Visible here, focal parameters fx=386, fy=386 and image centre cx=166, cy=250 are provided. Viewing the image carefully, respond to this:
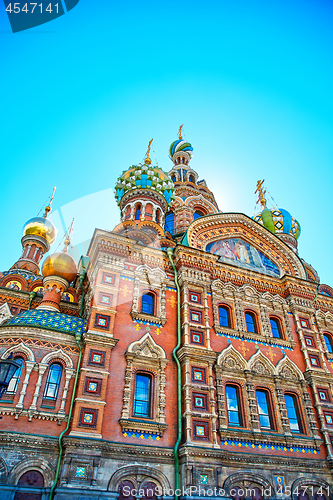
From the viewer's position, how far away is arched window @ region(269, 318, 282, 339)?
1245 centimetres

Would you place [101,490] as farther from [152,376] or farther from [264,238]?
[264,238]

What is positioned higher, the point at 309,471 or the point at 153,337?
the point at 153,337

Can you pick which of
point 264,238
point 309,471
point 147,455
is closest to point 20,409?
point 147,455

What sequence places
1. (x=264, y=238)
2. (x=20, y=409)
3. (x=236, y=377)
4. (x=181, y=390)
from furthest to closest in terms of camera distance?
(x=264, y=238), (x=236, y=377), (x=181, y=390), (x=20, y=409)

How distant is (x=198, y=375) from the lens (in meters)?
9.98

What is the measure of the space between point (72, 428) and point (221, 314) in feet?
18.2

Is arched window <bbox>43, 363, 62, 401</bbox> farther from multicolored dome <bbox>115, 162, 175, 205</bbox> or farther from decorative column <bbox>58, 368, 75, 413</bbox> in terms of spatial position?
multicolored dome <bbox>115, 162, 175, 205</bbox>

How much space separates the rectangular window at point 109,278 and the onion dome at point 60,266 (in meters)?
2.87

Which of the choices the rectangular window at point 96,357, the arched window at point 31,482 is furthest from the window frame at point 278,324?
the arched window at point 31,482

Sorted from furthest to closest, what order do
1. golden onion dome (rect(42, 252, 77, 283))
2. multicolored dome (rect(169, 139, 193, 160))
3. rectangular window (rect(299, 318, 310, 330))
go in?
multicolored dome (rect(169, 139, 193, 160)) → golden onion dome (rect(42, 252, 77, 283)) → rectangular window (rect(299, 318, 310, 330))

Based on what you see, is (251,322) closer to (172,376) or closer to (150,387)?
(172,376)

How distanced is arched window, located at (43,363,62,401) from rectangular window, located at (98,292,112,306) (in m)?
1.90

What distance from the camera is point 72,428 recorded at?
8250mm

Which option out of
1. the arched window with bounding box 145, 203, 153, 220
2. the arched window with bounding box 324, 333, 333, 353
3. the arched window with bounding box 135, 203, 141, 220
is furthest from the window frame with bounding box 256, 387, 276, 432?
the arched window with bounding box 135, 203, 141, 220
